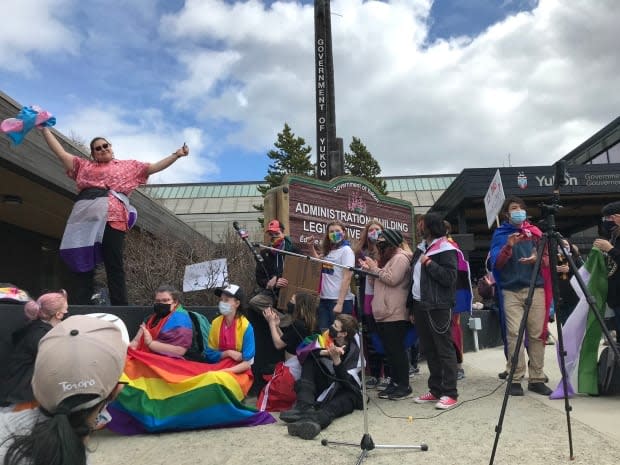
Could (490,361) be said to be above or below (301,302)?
below

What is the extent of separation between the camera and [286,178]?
773cm

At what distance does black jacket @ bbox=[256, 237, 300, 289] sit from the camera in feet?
19.9

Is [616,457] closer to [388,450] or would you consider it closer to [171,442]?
[388,450]

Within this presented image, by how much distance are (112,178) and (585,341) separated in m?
4.79

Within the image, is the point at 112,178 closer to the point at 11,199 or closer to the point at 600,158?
the point at 11,199

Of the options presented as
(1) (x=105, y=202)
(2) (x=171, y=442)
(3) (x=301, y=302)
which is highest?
(1) (x=105, y=202)

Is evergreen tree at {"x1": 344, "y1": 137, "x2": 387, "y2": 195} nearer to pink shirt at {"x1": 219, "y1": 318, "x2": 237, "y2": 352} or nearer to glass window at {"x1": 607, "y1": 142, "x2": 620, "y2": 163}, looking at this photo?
glass window at {"x1": 607, "y1": 142, "x2": 620, "y2": 163}

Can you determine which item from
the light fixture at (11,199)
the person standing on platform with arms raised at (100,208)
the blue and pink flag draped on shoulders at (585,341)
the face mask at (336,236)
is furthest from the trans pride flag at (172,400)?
the light fixture at (11,199)

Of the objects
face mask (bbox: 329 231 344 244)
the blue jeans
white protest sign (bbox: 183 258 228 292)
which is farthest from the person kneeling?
white protest sign (bbox: 183 258 228 292)

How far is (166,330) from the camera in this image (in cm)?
467

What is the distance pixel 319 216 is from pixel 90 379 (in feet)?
22.0

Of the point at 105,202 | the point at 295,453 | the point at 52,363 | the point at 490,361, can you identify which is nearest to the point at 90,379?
the point at 52,363

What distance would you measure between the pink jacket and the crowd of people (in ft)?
0.03

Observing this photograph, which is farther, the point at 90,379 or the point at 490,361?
the point at 490,361
